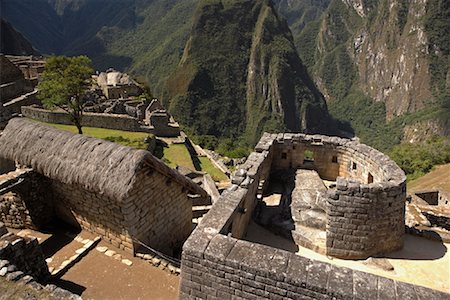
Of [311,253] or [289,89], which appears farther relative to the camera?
[289,89]

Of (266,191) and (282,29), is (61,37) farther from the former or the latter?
(266,191)

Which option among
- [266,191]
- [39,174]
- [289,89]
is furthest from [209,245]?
[289,89]

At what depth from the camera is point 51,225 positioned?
338 inches

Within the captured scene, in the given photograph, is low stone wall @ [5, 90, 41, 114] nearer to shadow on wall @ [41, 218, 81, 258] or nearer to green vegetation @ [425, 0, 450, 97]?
shadow on wall @ [41, 218, 81, 258]

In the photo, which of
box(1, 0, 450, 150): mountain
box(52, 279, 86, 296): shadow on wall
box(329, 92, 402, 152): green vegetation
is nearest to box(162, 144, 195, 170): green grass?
box(52, 279, 86, 296): shadow on wall

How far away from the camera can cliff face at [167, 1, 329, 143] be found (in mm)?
121375

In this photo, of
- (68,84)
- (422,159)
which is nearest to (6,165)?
(68,84)

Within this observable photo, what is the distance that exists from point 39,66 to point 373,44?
168 metres

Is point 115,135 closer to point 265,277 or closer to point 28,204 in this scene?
point 28,204

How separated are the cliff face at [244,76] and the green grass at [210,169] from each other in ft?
292

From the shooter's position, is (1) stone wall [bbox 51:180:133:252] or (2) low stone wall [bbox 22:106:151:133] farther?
(2) low stone wall [bbox 22:106:151:133]

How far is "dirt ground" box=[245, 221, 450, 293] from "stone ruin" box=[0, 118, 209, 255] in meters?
2.21

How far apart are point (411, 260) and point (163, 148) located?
66.2 feet

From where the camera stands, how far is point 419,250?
9258 mm
